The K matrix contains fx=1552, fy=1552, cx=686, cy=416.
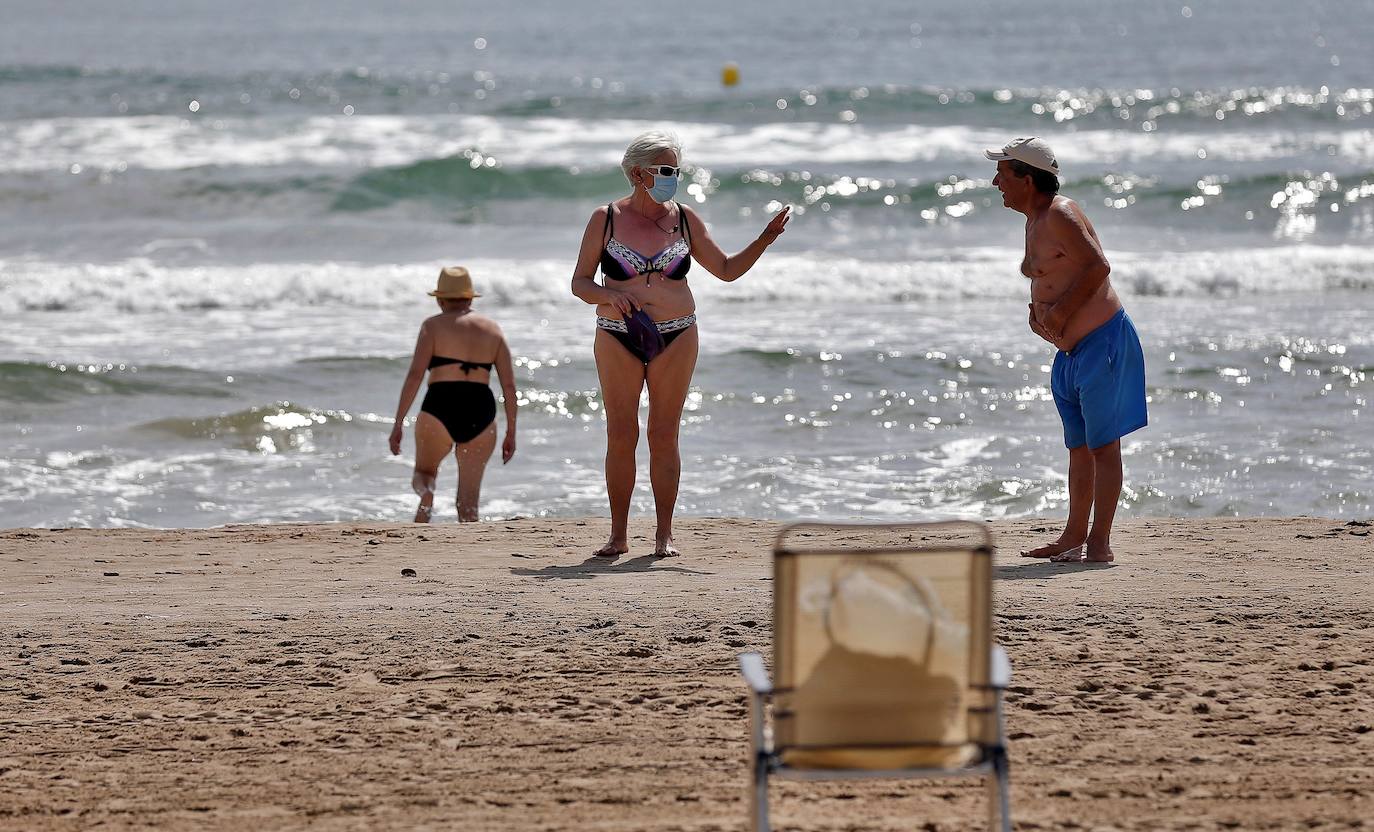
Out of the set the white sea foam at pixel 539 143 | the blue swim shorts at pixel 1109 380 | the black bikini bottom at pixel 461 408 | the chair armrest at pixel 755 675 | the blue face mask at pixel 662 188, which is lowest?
the chair armrest at pixel 755 675

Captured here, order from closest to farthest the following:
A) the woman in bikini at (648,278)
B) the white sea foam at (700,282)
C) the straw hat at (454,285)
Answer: the woman in bikini at (648,278) → the straw hat at (454,285) → the white sea foam at (700,282)

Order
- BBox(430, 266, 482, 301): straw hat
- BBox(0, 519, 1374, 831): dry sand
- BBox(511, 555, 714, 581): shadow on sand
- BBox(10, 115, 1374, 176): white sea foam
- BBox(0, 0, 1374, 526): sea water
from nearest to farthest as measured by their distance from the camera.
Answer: BBox(0, 519, 1374, 831): dry sand < BBox(511, 555, 714, 581): shadow on sand < BBox(430, 266, 482, 301): straw hat < BBox(0, 0, 1374, 526): sea water < BBox(10, 115, 1374, 176): white sea foam

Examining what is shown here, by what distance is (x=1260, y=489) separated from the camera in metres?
7.93

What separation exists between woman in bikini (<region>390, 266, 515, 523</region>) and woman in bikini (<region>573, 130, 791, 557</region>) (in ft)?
5.19

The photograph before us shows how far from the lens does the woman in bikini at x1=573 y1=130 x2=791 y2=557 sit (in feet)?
18.5

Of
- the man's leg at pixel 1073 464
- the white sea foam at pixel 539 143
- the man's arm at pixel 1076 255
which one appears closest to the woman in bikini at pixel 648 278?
the man's arm at pixel 1076 255

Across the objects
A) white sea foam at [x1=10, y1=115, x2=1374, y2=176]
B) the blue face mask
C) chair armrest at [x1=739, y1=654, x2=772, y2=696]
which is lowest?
chair armrest at [x1=739, y1=654, x2=772, y2=696]

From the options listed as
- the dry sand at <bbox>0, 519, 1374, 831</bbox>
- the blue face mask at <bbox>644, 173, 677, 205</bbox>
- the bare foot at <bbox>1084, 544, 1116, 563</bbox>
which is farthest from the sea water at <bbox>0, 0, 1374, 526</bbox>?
the blue face mask at <bbox>644, 173, 677, 205</bbox>

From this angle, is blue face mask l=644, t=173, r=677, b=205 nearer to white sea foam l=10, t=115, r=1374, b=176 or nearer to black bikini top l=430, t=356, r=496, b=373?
black bikini top l=430, t=356, r=496, b=373

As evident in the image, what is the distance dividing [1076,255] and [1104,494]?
0.89m

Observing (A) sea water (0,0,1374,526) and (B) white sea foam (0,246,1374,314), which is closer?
(A) sea water (0,0,1374,526)

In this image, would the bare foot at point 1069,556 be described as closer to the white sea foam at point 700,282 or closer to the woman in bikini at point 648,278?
the woman in bikini at point 648,278

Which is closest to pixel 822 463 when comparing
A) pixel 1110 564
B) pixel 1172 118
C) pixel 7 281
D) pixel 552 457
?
pixel 552 457

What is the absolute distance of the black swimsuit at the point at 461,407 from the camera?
743cm
